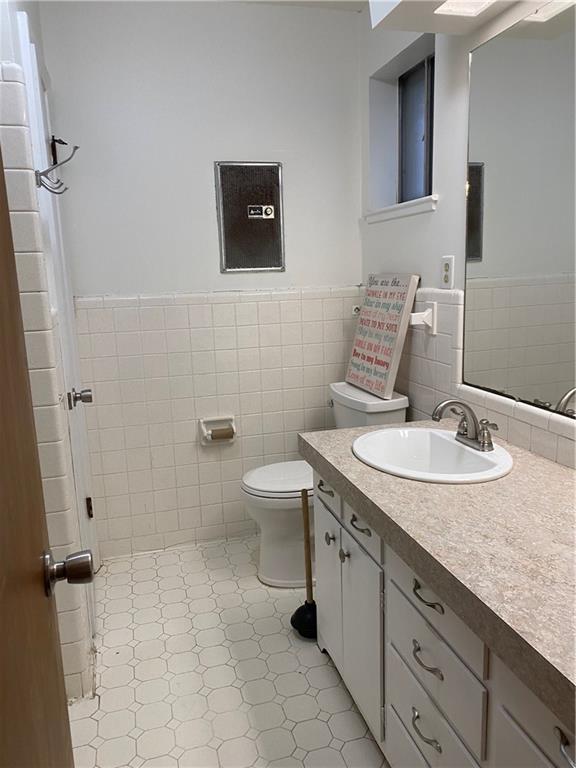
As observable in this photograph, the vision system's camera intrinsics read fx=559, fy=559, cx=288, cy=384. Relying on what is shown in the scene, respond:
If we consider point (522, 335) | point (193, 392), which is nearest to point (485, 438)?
point (522, 335)

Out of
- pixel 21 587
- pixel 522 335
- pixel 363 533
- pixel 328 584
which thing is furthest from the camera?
pixel 328 584

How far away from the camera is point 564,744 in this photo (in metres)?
0.79

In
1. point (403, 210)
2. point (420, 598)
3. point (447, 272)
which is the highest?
point (403, 210)

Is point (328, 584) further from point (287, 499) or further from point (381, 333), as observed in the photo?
point (381, 333)

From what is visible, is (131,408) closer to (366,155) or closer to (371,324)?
(371,324)

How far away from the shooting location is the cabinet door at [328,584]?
1.74 meters

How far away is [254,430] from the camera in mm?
2830

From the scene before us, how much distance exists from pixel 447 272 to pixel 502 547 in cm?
123

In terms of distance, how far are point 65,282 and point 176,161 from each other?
784 mm

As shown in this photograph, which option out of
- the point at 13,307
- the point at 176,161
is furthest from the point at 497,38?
the point at 13,307

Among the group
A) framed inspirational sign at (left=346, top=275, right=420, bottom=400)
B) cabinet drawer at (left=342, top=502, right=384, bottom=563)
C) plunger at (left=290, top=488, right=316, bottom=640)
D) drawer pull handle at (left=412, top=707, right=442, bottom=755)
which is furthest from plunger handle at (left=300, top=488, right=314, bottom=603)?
drawer pull handle at (left=412, top=707, right=442, bottom=755)

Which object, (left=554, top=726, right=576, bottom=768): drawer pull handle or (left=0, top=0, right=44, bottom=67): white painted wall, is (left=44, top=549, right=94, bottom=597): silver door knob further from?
(left=0, top=0, right=44, bottom=67): white painted wall

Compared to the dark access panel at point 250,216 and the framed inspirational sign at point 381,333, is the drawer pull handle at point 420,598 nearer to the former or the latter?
the framed inspirational sign at point 381,333

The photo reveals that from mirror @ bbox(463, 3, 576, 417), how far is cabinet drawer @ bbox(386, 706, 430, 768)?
912 mm
